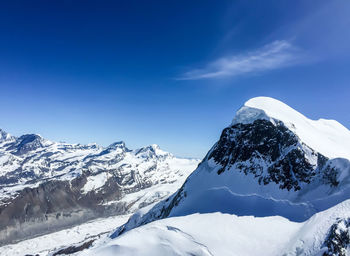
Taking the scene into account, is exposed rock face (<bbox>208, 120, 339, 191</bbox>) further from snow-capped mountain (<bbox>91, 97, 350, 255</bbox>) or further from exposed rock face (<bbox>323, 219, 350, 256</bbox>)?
exposed rock face (<bbox>323, 219, 350, 256</bbox>)

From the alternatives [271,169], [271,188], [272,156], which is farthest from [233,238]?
[272,156]

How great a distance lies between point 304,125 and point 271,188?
27486 mm

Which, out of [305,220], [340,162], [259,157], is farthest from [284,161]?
[305,220]

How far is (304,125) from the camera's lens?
68375 mm

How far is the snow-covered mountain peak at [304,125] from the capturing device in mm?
58000

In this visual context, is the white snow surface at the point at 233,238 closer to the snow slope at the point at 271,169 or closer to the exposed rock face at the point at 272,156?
the snow slope at the point at 271,169

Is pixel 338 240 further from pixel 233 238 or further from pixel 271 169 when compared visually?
pixel 271 169

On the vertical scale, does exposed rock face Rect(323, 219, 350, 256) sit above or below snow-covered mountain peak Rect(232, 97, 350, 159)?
below

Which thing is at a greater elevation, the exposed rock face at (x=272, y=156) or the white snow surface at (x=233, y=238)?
the exposed rock face at (x=272, y=156)

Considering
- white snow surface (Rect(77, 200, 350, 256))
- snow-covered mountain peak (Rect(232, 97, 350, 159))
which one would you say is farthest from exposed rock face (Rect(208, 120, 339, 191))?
white snow surface (Rect(77, 200, 350, 256))

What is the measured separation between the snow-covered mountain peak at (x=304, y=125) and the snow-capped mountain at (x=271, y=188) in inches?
10.8

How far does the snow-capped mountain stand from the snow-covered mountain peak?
0.27 meters

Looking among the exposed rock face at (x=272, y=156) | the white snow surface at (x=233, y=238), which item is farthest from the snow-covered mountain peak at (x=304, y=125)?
the white snow surface at (x=233, y=238)

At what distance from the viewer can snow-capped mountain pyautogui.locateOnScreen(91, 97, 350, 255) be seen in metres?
37.6
